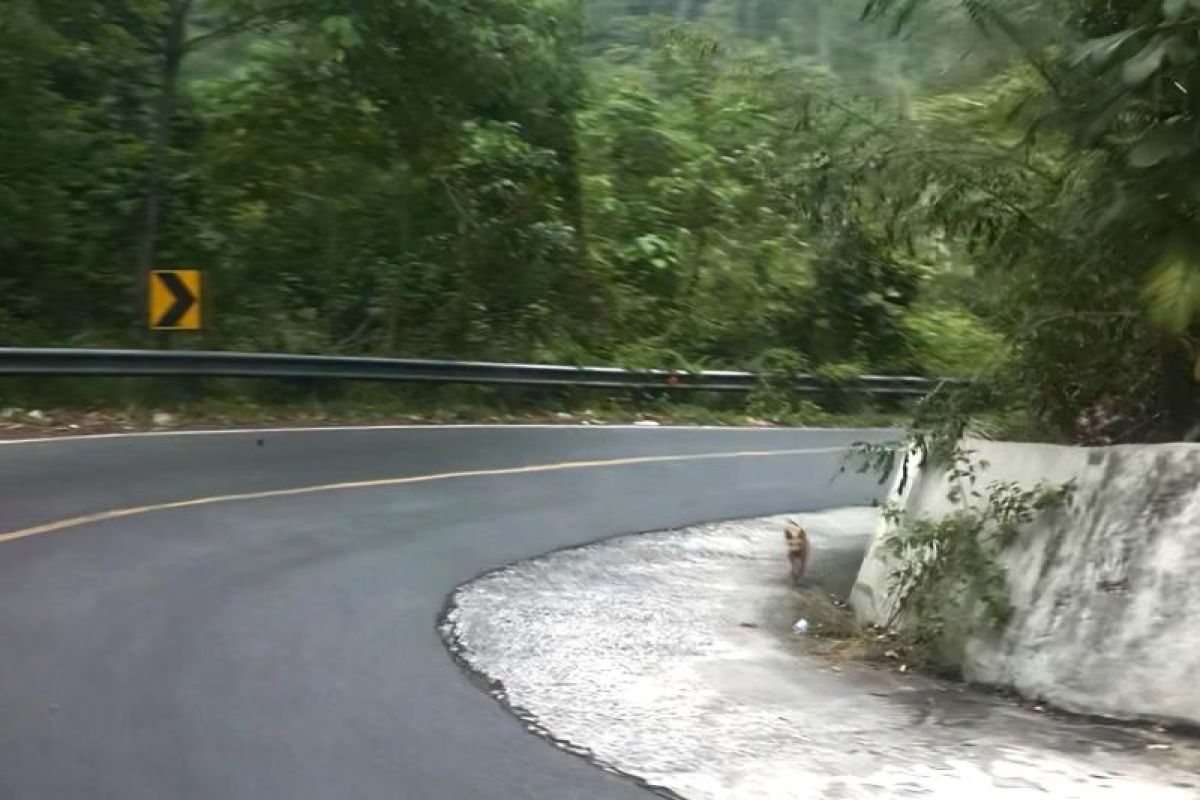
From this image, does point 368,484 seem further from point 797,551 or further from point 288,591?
point 797,551

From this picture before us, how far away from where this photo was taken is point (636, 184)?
28.3m

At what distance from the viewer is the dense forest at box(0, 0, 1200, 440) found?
30.8 ft

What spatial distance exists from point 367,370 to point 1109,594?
42.2ft

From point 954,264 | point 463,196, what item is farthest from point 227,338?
point 954,264

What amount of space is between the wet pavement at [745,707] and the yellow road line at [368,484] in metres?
3.03

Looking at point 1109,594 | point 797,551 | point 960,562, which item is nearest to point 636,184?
point 797,551

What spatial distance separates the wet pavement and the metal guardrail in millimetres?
5642

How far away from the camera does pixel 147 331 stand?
19547 mm

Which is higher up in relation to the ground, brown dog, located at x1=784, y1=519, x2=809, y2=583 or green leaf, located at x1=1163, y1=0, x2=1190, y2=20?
green leaf, located at x1=1163, y1=0, x2=1190, y2=20

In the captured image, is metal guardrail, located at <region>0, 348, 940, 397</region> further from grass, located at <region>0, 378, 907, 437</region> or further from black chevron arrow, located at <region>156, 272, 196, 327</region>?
black chevron arrow, located at <region>156, 272, 196, 327</region>

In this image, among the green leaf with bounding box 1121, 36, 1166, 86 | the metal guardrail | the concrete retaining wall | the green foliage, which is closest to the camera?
the concrete retaining wall

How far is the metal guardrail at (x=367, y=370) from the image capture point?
16.5 meters

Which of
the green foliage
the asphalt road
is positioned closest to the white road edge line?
the asphalt road

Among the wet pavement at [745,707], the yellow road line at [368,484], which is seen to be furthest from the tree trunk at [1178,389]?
the yellow road line at [368,484]
